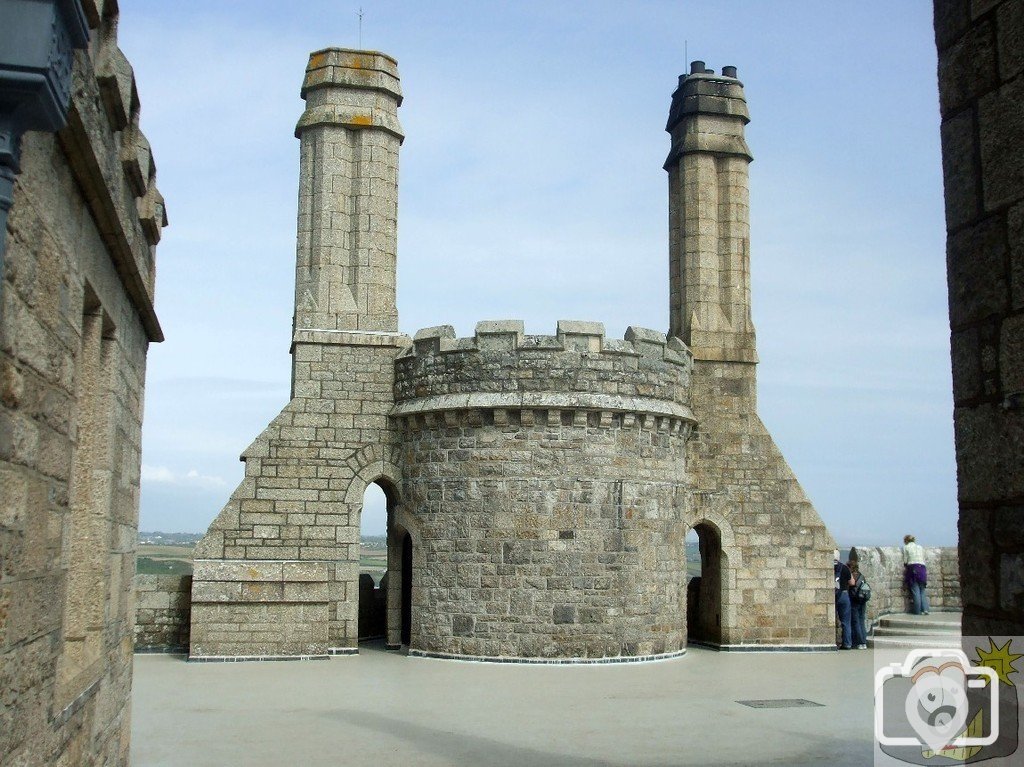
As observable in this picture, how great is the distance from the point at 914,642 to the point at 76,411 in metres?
13.8

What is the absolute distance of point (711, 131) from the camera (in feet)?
54.9

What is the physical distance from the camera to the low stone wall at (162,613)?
1406 cm

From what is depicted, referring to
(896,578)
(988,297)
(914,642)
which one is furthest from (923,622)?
(988,297)

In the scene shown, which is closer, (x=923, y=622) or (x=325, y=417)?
(x=325, y=417)

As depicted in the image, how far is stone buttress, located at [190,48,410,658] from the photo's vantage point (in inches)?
530

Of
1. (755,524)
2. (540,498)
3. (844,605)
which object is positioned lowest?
(844,605)

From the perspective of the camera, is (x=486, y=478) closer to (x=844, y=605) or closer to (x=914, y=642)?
(x=844, y=605)

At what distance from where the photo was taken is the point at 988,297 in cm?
349

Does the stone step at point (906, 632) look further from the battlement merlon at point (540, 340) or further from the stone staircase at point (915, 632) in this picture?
the battlement merlon at point (540, 340)

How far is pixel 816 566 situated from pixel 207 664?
350 inches

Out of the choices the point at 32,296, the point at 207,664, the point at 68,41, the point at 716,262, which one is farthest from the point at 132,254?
the point at 716,262

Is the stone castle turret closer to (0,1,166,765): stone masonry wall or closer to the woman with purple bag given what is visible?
the woman with purple bag

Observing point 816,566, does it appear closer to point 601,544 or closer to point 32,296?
point 601,544

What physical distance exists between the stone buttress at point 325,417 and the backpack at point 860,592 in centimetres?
717
